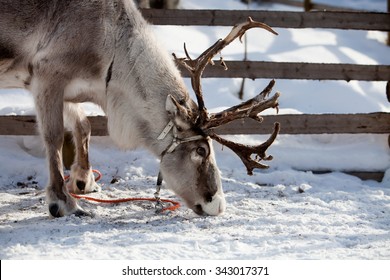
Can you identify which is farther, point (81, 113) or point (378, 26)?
point (378, 26)

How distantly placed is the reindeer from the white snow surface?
335mm

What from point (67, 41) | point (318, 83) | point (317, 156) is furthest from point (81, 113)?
point (318, 83)

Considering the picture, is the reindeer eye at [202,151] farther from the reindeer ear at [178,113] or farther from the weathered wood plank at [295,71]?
the weathered wood plank at [295,71]

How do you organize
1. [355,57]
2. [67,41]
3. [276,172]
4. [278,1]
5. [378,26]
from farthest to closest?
[278,1], [355,57], [378,26], [276,172], [67,41]

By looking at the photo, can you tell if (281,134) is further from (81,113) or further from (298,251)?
(298,251)

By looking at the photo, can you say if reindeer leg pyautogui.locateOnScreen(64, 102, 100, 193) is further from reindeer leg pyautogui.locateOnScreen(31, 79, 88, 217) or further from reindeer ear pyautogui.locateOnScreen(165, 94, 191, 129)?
reindeer ear pyautogui.locateOnScreen(165, 94, 191, 129)

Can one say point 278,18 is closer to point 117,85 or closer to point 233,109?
point 233,109

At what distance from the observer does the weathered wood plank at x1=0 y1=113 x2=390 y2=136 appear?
620 cm

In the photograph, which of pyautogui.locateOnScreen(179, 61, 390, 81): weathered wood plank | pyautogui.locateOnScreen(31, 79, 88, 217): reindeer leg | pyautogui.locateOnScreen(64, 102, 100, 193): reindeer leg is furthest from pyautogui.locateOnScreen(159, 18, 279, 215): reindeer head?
pyautogui.locateOnScreen(179, 61, 390, 81): weathered wood plank

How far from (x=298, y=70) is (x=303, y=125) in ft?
1.82

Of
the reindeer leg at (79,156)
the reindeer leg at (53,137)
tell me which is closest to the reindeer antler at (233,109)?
the reindeer leg at (53,137)

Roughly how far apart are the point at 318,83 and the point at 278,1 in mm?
6126

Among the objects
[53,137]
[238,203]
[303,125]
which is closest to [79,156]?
[53,137]

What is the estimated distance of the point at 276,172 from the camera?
632cm
